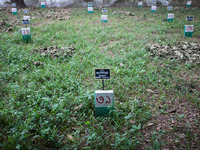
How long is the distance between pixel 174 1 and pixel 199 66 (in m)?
15.6

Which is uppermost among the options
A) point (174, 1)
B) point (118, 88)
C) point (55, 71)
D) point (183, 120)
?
point (174, 1)

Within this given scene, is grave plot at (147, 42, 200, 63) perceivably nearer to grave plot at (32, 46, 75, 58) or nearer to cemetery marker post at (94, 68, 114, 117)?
grave plot at (32, 46, 75, 58)

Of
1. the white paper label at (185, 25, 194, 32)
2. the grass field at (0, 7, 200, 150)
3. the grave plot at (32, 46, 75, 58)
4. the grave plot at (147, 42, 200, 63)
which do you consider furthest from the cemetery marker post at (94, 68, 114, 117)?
the white paper label at (185, 25, 194, 32)

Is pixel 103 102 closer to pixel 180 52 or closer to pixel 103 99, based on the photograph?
pixel 103 99

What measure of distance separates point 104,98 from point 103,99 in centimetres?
3

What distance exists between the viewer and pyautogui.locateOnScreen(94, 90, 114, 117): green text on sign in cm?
260

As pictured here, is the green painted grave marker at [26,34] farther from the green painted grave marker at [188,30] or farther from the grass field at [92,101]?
the green painted grave marker at [188,30]

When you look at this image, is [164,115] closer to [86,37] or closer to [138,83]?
[138,83]

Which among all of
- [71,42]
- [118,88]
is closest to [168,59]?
[118,88]

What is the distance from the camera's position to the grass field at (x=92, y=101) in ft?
7.61

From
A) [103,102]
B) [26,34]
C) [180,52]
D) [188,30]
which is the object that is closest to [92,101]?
[103,102]

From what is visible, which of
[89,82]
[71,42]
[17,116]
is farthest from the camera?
[71,42]

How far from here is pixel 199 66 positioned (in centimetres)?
439

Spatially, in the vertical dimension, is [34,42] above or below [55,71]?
above
